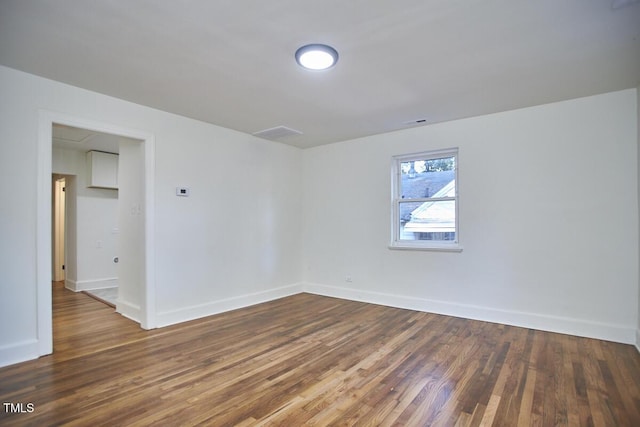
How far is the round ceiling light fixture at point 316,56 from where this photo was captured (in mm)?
2402

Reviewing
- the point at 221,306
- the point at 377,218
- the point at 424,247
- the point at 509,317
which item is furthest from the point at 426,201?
the point at 221,306

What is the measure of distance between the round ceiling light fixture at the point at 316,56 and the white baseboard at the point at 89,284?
582cm

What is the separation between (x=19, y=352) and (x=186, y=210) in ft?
6.64

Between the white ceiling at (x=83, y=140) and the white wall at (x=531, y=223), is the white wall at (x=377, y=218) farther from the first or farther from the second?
the white ceiling at (x=83, y=140)

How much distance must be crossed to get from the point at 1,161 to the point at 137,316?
2172 millimetres

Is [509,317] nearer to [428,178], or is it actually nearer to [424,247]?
[424,247]

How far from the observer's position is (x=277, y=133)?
15.6 ft

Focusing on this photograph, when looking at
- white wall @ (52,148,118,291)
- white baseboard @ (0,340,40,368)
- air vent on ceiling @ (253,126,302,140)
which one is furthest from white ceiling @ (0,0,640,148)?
→ white wall @ (52,148,118,291)

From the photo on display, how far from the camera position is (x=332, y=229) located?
5441 mm

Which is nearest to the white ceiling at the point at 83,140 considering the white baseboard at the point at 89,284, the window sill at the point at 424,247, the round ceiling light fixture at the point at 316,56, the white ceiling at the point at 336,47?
the white ceiling at the point at 336,47

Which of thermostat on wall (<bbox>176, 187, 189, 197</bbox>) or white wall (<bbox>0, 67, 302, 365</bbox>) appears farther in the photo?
thermostat on wall (<bbox>176, 187, 189, 197</bbox>)

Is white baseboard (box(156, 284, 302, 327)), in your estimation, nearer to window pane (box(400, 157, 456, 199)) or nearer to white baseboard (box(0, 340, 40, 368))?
white baseboard (box(0, 340, 40, 368))

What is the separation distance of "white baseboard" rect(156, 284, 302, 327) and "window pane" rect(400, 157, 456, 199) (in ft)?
8.16

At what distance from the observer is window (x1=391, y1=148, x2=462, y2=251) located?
14.4 feet
